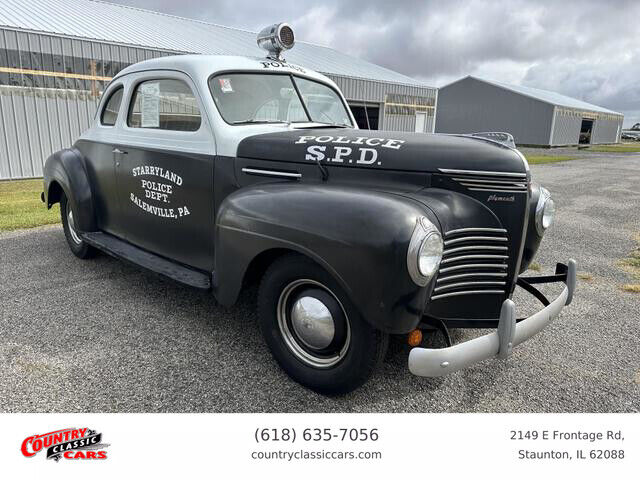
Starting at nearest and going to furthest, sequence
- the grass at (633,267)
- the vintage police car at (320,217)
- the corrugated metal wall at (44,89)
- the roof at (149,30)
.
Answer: the vintage police car at (320,217)
the grass at (633,267)
the corrugated metal wall at (44,89)
the roof at (149,30)

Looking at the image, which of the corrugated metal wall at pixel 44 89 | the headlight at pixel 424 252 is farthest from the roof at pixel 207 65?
the corrugated metal wall at pixel 44 89

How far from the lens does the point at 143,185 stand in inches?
145

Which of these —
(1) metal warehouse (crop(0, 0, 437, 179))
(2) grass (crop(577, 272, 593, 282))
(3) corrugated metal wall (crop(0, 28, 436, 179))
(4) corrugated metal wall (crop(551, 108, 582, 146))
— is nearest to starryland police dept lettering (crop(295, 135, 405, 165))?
(2) grass (crop(577, 272, 593, 282))

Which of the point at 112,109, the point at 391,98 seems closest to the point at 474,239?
the point at 112,109

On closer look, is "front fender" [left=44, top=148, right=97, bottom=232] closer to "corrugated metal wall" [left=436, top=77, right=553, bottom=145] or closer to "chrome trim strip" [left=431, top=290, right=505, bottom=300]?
"chrome trim strip" [left=431, top=290, right=505, bottom=300]

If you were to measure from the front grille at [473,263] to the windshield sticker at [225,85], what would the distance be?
6.32 ft

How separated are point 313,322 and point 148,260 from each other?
1.75 meters

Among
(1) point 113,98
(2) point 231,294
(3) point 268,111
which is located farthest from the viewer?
(1) point 113,98

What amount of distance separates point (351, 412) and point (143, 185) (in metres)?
2.42

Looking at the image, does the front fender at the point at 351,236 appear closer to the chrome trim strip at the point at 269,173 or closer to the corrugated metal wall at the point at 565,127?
the chrome trim strip at the point at 269,173

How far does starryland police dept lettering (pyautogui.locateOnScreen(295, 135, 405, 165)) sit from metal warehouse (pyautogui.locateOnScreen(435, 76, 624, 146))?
31.3 metres

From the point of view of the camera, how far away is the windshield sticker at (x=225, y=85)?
130 inches

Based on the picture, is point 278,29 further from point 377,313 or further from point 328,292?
point 377,313
